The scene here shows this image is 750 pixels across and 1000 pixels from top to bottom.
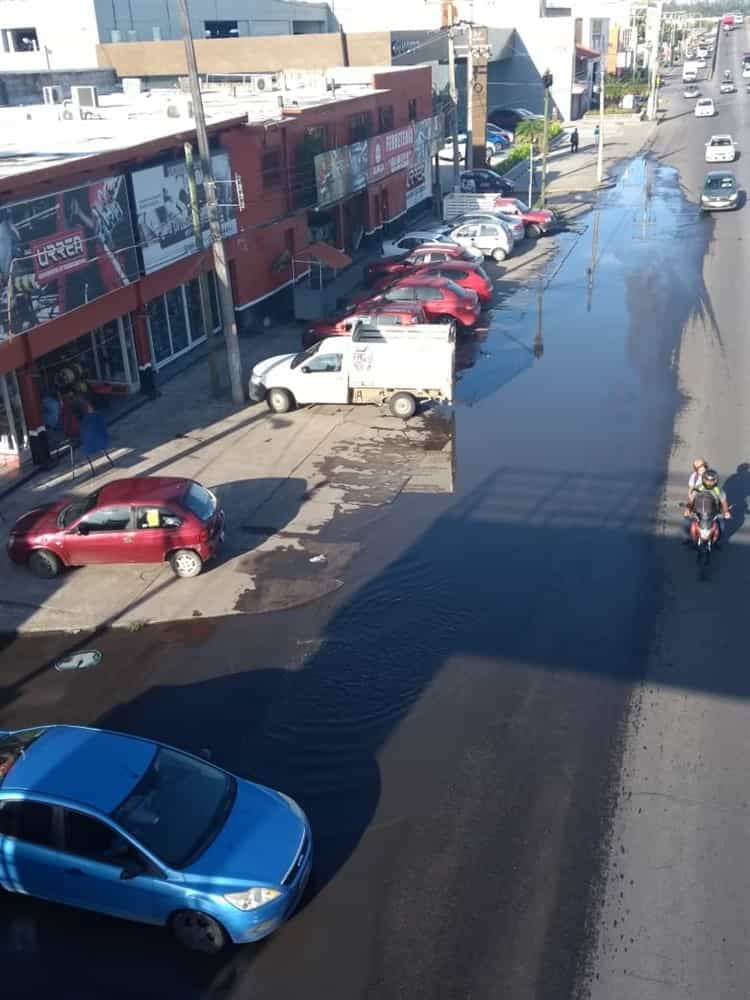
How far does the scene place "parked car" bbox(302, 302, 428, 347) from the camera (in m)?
23.9

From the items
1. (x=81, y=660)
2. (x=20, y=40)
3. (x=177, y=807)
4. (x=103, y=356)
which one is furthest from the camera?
(x=20, y=40)

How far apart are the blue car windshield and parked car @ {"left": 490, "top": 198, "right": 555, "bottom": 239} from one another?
33270mm

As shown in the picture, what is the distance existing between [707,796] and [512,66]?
253 ft

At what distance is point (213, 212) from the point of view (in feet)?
65.2

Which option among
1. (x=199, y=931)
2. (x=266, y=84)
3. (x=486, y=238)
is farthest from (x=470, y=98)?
(x=199, y=931)

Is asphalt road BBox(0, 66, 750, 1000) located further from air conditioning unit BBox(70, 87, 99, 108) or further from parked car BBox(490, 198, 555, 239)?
air conditioning unit BBox(70, 87, 99, 108)

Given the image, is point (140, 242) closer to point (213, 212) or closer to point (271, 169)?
point (213, 212)

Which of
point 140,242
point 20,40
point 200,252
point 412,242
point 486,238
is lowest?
point 486,238

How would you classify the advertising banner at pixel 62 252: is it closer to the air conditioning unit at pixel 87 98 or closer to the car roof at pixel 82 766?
the car roof at pixel 82 766

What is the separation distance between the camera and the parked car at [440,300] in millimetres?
25969

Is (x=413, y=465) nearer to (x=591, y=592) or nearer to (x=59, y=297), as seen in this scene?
(x=591, y=592)

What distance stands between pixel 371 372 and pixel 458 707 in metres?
10.6

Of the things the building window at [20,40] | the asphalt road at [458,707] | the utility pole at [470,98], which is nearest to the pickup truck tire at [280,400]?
the asphalt road at [458,707]

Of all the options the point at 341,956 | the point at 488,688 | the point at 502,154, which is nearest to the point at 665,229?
the point at 502,154
